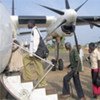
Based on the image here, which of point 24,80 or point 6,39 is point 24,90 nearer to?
point 24,80

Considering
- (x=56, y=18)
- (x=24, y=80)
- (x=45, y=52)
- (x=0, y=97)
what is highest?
(x=56, y=18)

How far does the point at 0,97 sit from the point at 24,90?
1.45 m

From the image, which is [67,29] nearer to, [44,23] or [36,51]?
[44,23]

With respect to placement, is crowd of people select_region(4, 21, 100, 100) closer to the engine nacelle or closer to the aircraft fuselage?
the aircraft fuselage

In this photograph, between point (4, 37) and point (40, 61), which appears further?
point (40, 61)

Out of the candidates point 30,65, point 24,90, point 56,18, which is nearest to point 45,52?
point 30,65

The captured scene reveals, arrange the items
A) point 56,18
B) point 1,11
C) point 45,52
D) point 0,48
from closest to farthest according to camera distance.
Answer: point 0,48 < point 1,11 < point 45,52 < point 56,18

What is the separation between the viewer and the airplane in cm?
740

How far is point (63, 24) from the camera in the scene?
13938 mm

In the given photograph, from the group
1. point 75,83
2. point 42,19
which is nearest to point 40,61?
point 75,83

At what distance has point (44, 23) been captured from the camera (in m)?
16.2

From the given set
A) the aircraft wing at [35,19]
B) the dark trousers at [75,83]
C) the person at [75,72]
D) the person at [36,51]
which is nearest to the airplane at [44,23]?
the aircraft wing at [35,19]

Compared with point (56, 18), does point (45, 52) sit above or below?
below

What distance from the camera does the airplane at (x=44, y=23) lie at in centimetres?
740
